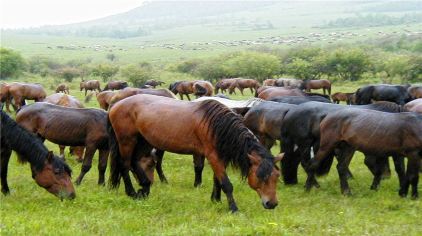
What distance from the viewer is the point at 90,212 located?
294 inches

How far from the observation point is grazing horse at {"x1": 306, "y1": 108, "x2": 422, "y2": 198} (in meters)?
8.95

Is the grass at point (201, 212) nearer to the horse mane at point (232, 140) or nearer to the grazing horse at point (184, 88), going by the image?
the horse mane at point (232, 140)

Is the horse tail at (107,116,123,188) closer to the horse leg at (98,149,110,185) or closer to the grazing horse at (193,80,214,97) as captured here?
the horse leg at (98,149,110,185)

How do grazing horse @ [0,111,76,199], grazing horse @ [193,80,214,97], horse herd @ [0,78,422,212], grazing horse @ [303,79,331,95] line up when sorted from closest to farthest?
horse herd @ [0,78,422,212] < grazing horse @ [0,111,76,199] < grazing horse @ [193,80,214,97] < grazing horse @ [303,79,331,95]

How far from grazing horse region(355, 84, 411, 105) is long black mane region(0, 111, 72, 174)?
1910 cm

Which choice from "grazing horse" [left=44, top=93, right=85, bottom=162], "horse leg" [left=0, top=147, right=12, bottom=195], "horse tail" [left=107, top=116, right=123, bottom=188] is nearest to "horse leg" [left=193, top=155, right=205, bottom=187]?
"horse tail" [left=107, top=116, right=123, bottom=188]

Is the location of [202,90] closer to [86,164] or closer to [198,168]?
[198,168]

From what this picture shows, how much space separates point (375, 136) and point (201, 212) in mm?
3657

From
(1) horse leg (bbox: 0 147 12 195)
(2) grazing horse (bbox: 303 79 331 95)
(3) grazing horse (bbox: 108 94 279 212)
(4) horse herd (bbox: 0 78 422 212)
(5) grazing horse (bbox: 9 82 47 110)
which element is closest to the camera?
(3) grazing horse (bbox: 108 94 279 212)

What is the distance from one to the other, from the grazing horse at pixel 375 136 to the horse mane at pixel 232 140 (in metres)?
2.49

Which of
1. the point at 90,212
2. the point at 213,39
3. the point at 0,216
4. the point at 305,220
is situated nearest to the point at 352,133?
the point at 305,220

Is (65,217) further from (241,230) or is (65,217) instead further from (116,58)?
(116,58)

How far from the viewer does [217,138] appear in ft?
25.2

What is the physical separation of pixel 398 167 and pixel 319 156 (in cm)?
170
